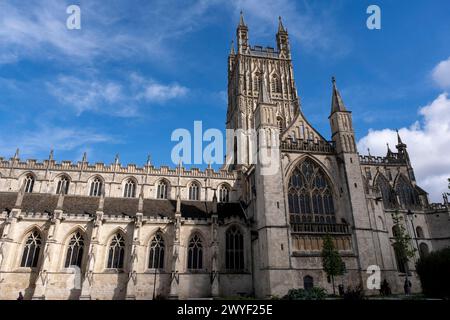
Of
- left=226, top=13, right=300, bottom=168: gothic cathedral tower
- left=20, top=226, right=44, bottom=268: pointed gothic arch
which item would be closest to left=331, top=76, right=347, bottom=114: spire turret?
left=226, top=13, right=300, bottom=168: gothic cathedral tower

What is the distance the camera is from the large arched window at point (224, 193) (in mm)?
40269

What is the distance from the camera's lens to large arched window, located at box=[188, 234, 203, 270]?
27359 millimetres

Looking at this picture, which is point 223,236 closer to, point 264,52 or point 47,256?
point 47,256

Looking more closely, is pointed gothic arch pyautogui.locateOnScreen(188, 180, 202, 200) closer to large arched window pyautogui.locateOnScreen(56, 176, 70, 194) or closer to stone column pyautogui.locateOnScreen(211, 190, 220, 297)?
stone column pyautogui.locateOnScreen(211, 190, 220, 297)

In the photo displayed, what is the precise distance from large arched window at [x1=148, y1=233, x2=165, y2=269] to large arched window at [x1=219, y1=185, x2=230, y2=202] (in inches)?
530

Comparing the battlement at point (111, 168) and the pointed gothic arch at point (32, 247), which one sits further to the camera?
the battlement at point (111, 168)

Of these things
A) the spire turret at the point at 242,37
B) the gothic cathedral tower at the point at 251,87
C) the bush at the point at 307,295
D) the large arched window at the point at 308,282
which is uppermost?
the spire turret at the point at 242,37

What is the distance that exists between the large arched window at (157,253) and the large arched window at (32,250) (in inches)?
378

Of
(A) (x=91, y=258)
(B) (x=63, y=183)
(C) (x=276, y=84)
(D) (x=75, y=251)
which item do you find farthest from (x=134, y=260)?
(C) (x=276, y=84)

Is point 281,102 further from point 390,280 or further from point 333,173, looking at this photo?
point 390,280

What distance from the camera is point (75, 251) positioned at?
2659 cm

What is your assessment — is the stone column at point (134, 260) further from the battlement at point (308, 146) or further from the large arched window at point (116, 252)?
the battlement at point (308, 146)

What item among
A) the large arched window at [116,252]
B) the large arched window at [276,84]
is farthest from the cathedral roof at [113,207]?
the large arched window at [276,84]

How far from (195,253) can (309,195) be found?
38.9 feet
